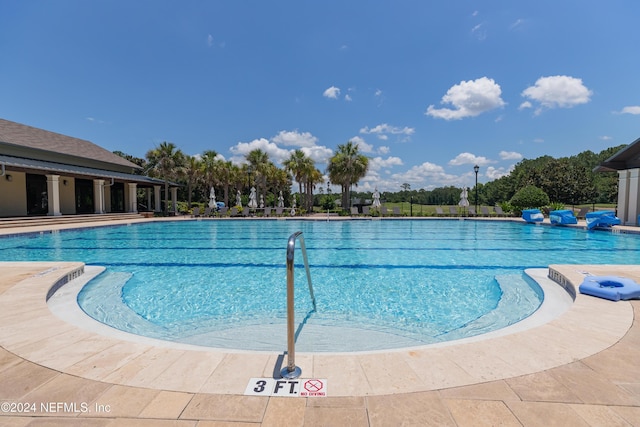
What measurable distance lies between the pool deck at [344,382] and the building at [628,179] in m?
19.8

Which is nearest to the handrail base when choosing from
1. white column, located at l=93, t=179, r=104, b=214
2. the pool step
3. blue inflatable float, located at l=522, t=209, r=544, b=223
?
the pool step

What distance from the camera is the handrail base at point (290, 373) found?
2.37 metres

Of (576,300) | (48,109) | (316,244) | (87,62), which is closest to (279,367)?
(576,300)

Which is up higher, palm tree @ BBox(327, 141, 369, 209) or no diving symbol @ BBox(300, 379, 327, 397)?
palm tree @ BBox(327, 141, 369, 209)

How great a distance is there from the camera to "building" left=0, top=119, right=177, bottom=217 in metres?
19.0

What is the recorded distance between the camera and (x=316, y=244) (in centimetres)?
1234

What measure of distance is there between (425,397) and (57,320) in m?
4.00

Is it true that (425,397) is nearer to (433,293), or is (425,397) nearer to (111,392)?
(111,392)

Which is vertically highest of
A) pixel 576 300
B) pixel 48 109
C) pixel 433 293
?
pixel 48 109

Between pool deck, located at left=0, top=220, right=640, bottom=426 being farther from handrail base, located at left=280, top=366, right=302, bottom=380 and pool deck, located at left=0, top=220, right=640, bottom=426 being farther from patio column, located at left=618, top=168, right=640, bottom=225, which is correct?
patio column, located at left=618, top=168, right=640, bottom=225

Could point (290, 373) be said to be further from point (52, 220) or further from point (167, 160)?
point (167, 160)

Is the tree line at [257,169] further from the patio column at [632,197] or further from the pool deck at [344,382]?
the pool deck at [344,382]

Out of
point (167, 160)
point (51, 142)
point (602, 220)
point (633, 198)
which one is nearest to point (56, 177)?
point (51, 142)

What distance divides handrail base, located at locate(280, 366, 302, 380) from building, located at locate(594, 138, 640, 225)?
22514 mm
